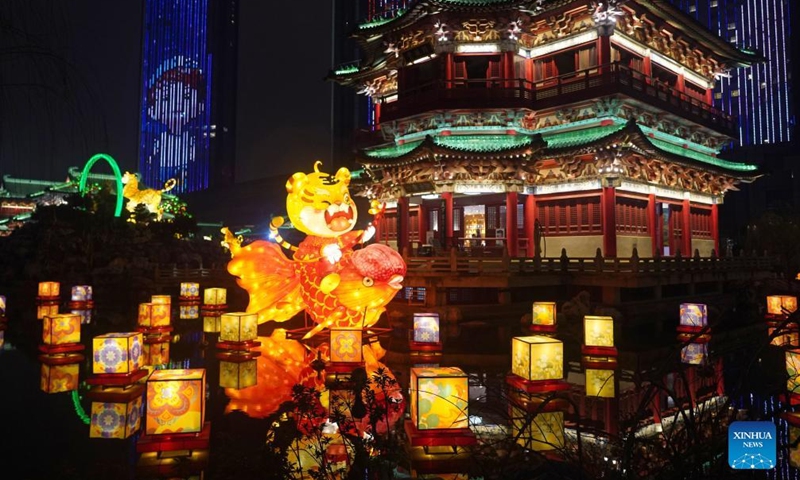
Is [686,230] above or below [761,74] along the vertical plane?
below

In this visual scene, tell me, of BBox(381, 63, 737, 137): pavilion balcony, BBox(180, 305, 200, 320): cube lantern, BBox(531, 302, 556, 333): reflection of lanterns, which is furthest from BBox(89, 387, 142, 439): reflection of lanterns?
BBox(381, 63, 737, 137): pavilion balcony

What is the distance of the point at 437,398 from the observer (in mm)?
6156

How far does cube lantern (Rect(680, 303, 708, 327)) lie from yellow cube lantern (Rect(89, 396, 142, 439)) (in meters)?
12.7

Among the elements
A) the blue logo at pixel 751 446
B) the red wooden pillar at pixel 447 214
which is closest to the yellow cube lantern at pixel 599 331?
the blue logo at pixel 751 446

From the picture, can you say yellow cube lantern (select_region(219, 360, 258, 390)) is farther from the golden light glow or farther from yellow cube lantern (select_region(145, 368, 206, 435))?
the golden light glow

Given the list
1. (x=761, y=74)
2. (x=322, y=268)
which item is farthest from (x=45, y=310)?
(x=761, y=74)

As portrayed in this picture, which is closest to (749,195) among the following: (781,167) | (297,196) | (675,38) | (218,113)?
(781,167)

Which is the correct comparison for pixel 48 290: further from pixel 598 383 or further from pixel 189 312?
pixel 598 383

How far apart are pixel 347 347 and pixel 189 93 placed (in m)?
71.6

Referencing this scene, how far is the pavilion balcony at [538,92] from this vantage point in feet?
62.2

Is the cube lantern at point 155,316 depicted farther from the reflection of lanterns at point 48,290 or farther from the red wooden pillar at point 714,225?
the red wooden pillar at point 714,225

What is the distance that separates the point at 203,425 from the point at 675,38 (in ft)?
81.0

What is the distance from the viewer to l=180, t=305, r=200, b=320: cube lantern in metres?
18.3

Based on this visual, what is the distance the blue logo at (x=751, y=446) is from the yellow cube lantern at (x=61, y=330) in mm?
12267
